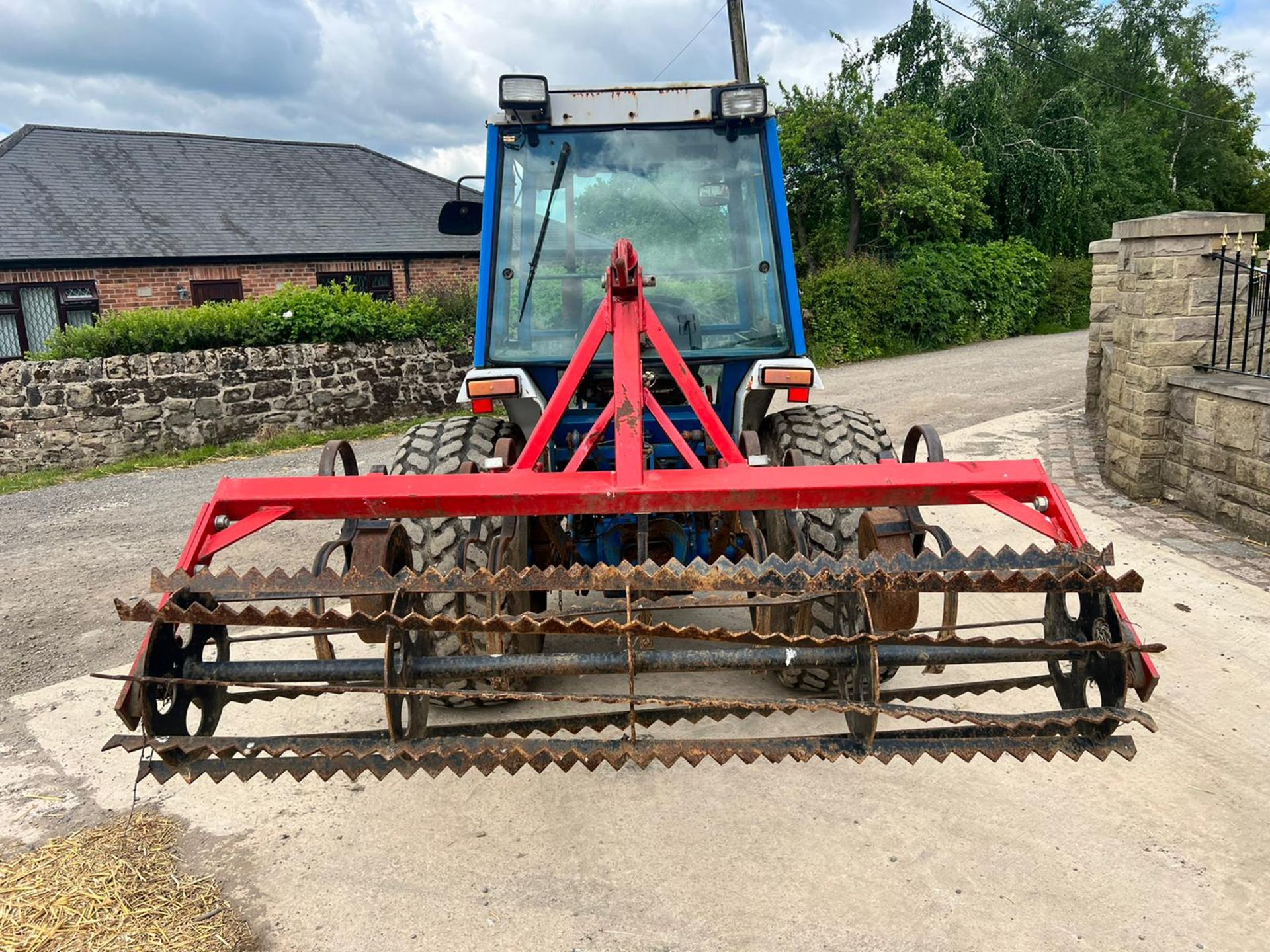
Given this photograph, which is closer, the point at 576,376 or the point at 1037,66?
the point at 576,376

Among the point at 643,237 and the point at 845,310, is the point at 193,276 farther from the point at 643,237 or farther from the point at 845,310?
the point at 643,237

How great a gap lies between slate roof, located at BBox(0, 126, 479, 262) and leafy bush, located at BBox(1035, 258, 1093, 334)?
13.2 m

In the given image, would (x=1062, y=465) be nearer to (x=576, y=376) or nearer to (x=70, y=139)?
(x=576, y=376)

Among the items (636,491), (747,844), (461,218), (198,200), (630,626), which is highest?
(198,200)

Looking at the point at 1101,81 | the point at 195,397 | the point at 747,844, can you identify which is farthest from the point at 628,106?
the point at 1101,81

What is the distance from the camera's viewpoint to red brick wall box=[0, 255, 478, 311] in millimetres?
15578

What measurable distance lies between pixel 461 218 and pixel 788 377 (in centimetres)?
188

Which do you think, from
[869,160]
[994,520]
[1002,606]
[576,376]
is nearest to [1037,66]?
[869,160]

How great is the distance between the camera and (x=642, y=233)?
398 cm

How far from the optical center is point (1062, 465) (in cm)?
797

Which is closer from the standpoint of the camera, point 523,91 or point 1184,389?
point 523,91

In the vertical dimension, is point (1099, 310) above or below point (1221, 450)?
above

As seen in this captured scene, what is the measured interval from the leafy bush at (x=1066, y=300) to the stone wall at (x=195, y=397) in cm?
1483

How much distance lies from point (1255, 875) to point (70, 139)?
2197cm
